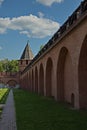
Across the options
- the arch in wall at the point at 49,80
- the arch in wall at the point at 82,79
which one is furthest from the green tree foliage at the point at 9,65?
the arch in wall at the point at 82,79

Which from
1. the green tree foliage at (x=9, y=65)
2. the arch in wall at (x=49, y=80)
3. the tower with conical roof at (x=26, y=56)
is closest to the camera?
the arch in wall at (x=49, y=80)

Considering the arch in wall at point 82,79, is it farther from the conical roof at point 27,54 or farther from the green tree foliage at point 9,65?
the green tree foliage at point 9,65

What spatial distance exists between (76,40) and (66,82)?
16.3ft

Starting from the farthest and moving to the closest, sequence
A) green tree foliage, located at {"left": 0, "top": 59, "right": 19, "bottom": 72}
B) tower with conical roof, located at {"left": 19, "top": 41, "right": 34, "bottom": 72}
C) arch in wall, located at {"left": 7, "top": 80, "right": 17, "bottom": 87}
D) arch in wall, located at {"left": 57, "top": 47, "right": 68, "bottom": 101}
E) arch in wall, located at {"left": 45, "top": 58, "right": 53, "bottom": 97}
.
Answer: green tree foliage, located at {"left": 0, "top": 59, "right": 19, "bottom": 72} → arch in wall, located at {"left": 7, "top": 80, "right": 17, "bottom": 87} → tower with conical roof, located at {"left": 19, "top": 41, "right": 34, "bottom": 72} → arch in wall, located at {"left": 45, "top": 58, "right": 53, "bottom": 97} → arch in wall, located at {"left": 57, "top": 47, "right": 68, "bottom": 101}

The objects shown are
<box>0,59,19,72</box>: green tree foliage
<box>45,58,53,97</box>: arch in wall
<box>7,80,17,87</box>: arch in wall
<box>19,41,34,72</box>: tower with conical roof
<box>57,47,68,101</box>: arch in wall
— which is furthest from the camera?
<box>0,59,19,72</box>: green tree foliage

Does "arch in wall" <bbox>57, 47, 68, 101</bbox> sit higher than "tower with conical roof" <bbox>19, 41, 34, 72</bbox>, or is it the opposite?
"tower with conical roof" <bbox>19, 41, 34, 72</bbox>

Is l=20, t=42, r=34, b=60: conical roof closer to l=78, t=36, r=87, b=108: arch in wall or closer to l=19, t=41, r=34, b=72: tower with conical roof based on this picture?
l=19, t=41, r=34, b=72: tower with conical roof

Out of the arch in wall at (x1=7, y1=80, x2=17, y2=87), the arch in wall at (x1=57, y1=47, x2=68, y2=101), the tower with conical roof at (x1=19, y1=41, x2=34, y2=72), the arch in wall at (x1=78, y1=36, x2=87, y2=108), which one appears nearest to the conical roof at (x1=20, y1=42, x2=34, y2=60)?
the tower with conical roof at (x1=19, y1=41, x2=34, y2=72)

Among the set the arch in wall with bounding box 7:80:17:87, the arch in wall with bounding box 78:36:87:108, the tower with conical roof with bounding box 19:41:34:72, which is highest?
the tower with conical roof with bounding box 19:41:34:72

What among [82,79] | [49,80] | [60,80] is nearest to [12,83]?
[49,80]

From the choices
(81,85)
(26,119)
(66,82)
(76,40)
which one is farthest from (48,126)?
(66,82)

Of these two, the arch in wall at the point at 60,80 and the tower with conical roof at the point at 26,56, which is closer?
the arch in wall at the point at 60,80

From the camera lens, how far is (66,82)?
17406mm

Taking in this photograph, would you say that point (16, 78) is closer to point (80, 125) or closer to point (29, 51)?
point (29, 51)
